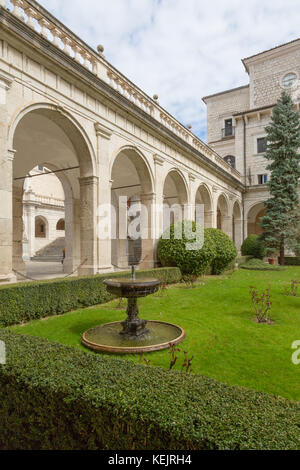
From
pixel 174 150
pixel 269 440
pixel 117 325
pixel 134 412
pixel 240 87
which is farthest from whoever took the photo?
pixel 240 87

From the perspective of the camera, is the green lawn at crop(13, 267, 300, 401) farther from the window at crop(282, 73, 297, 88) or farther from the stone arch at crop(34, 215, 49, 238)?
the window at crop(282, 73, 297, 88)

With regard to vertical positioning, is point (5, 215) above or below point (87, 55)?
below

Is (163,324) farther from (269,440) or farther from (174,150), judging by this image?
(174,150)

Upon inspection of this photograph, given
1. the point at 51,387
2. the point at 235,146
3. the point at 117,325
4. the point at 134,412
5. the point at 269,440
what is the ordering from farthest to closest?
the point at 235,146
the point at 117,325
the point at 51,387
the point at 134,412
the point at 269,440

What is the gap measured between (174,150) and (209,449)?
1541 centimetres

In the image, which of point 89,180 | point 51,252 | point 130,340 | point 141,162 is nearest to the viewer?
point 130,340

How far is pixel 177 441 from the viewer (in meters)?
1.88

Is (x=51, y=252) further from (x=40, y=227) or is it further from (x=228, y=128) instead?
(x=228, y=128)

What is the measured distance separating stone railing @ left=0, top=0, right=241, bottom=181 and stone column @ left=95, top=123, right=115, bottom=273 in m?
2.13

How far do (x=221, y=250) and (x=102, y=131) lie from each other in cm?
799

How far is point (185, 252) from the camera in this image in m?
13.1

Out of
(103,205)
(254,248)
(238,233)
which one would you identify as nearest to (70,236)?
(103,205)

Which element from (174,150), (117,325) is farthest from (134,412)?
(174,150)

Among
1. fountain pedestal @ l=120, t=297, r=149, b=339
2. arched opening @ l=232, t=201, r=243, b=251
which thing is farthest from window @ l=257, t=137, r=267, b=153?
fountain pedestal @ l=120, t=297, r=149, b=339
